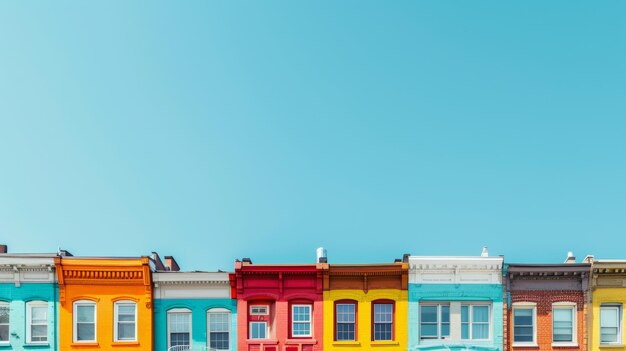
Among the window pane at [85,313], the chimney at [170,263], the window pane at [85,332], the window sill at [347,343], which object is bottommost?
the window sill at [347,343]

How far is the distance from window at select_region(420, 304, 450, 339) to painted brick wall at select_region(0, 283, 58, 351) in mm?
17708

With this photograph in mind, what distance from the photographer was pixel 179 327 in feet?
91.2

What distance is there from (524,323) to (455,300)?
11.5 feet

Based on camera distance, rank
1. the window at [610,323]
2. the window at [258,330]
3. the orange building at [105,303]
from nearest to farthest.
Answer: the orange building at [105,303] < the window at [610,323] < the window at [258,330]

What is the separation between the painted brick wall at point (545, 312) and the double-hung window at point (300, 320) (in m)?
9.60

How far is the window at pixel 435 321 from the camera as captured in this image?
27811 millimetres

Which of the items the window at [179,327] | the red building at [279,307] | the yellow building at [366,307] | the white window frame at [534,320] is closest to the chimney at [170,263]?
the window at [179,327]

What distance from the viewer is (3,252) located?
2897 centimetres

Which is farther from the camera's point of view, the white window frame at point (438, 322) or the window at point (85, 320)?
the white window frame at point (438, 322)

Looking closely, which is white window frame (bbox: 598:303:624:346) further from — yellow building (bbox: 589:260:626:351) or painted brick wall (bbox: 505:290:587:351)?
painted brick wall (bbox: 505:290:587:351)

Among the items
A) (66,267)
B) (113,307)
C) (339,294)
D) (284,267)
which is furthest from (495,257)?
(66,267)

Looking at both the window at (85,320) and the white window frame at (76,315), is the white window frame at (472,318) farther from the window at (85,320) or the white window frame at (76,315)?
the window at (85,320)

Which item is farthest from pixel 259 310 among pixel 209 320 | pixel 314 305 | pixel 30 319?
pixel 30 319

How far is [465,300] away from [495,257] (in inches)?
102
